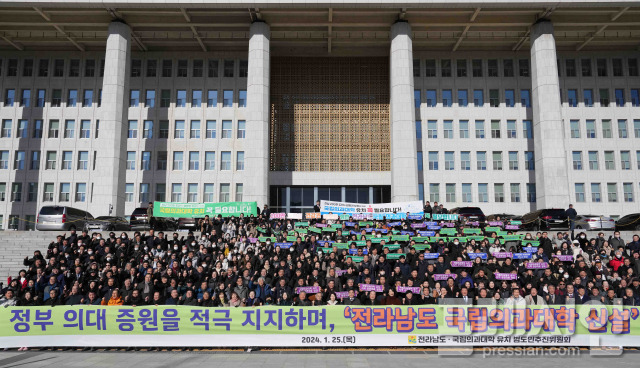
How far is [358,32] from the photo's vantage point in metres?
43.0

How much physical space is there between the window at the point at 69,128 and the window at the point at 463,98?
1460 inches

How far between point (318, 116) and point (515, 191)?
19716 millimetres

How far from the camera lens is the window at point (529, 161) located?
45184 millimetres

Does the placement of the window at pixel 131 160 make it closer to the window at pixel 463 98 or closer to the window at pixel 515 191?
the window at pixel 463 98

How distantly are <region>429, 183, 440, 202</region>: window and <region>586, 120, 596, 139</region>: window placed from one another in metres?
15.4

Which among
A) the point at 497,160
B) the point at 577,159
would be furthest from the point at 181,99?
the point at 577,159

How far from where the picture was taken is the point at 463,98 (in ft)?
151

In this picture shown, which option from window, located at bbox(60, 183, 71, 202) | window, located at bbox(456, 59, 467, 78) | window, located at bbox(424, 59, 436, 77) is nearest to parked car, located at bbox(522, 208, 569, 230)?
window, located at bbox(456, 59, 467, 78)

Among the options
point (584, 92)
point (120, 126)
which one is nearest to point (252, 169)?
point (120, 126)

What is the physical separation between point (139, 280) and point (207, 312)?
4.60m

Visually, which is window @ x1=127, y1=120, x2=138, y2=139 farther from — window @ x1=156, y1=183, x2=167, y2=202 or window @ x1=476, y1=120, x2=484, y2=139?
window @ x1=476, y1=120, x2=484, y2=139

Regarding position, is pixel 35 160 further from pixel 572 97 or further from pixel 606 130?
pixel 606 130

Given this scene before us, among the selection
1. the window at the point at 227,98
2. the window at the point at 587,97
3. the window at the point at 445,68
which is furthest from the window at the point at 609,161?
the window at the point at 227,98

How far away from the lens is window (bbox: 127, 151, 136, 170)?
4503cm
